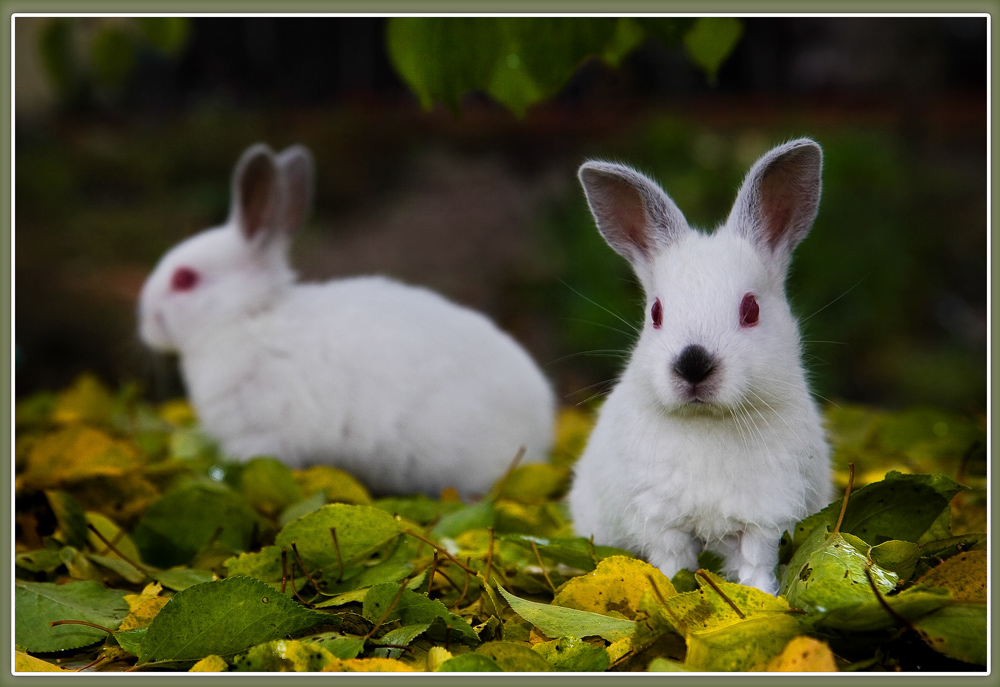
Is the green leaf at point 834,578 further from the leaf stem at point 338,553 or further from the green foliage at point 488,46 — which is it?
the green foliage at point 488,46

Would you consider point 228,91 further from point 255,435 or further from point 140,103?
point 255,435

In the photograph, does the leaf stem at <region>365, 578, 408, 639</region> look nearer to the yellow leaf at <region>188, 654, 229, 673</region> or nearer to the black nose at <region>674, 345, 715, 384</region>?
the yellow leaf at <region>188, 654, 229, 673</region>

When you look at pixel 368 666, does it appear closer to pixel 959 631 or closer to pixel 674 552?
pixel 674 552

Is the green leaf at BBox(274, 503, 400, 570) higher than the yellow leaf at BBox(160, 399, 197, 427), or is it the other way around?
the green leaf at BBox(274, 503, 400, 570)

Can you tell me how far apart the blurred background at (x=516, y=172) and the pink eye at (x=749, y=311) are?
7.13ft

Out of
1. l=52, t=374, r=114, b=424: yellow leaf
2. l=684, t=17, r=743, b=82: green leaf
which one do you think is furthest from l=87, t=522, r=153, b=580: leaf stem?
l=684, t=17, r=743, b=82: green leaf

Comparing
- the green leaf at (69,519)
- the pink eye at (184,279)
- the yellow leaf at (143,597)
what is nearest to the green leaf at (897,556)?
the yellow leaf at (143,597)

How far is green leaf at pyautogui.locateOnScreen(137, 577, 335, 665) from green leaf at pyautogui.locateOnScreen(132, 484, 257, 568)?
430 millimetres

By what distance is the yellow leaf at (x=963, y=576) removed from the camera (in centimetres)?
98

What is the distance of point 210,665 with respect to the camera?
3.16ft

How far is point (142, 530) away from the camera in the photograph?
1438mm

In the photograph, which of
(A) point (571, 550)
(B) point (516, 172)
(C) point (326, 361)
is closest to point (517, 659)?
(A) point (571, 550)

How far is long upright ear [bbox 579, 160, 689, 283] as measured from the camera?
4.03 feet

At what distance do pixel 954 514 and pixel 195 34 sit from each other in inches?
142
